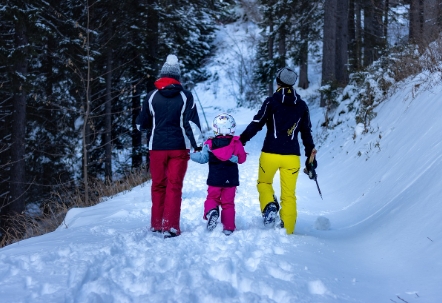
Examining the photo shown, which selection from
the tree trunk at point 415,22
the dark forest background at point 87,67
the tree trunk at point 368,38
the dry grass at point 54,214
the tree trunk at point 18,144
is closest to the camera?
the dry grass at point 54,214

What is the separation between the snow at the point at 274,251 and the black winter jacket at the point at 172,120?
3.35 feet

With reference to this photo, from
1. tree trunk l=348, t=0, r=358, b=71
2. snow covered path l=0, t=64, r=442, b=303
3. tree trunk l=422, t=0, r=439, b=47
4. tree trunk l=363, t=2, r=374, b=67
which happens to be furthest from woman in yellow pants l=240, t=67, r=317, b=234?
tree trunk l=348, t=0, r=358, b=71

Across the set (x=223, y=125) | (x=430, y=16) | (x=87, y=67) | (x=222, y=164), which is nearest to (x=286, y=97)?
(x=223, y=125)

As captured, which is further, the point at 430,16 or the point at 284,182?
the point at 430,16

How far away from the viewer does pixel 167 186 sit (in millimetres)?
4621

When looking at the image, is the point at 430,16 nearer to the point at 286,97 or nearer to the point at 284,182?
the point at 286,97

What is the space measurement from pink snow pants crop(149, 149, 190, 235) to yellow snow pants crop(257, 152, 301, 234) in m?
0.94

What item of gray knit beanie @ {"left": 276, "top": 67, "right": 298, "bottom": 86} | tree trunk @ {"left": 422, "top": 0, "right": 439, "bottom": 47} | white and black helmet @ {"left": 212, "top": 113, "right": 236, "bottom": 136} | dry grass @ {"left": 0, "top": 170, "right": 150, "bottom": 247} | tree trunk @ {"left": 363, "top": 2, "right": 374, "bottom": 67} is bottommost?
dry grass @ {"left": 0, "top": 170, "right": 150, "bottom": 247}

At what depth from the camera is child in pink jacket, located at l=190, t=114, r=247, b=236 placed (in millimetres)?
4617

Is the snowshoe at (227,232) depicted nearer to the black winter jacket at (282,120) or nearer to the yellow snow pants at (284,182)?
the yellow snow pants at (284,182)

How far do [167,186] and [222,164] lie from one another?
0.68m

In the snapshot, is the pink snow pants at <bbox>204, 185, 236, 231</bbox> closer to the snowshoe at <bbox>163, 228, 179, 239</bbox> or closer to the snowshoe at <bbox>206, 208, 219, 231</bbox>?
the snowshoe at <bbox>206, 208, 219, 231</bbox>

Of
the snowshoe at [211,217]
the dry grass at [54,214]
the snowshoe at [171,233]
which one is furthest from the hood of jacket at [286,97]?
the dry grass at [54,214]

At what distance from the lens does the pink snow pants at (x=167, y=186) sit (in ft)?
14.9
